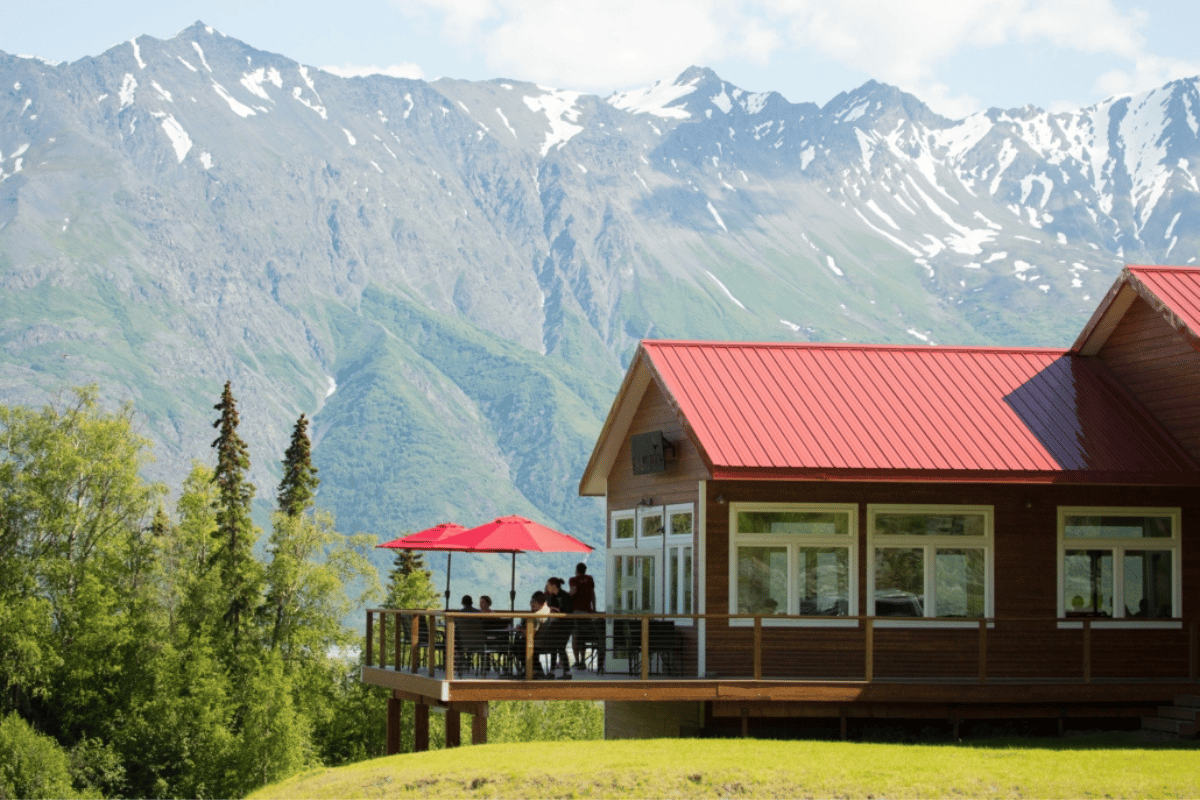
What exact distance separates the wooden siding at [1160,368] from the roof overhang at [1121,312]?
0.15 meters

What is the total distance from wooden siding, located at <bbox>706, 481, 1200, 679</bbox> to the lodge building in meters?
0.03

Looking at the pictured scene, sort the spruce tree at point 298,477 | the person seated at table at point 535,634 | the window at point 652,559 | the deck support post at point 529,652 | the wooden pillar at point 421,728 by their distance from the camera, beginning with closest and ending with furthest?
the deck support post at point 529,652 < the person seated at table at point 535,634 < the window at point 652,559 < the wooden pillar at point 421,728 < the spruce tree at point 298,477

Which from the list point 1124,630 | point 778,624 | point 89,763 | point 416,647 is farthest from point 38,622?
point 1124,630

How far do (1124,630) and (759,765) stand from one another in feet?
26.7

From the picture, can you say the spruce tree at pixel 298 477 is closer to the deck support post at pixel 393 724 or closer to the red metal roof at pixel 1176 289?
the deck support post at pixel 393 724

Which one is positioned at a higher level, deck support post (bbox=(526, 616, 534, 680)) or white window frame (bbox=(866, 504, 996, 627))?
white window frame (bbox=(866, 504, 996, 627))

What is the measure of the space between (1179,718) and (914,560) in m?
4.26

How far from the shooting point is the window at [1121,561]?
23.0 m

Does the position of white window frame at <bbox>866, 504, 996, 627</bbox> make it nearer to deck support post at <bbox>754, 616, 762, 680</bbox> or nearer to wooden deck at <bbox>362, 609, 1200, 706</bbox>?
wooden deck at <bbox>362, 609, 1200, 706</bbox>

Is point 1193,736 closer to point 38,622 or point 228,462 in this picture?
point 38,622

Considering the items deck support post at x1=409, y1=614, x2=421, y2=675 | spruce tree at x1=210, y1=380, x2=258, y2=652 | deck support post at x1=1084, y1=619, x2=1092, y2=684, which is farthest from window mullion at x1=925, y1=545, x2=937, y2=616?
spruce tree at x1=210, y1=380, x2=258, y2=652

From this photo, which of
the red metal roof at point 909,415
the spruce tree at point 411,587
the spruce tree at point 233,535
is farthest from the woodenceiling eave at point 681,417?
the spruce tree at point 411,587

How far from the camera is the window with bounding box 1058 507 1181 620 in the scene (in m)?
23.0

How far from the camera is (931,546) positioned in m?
22.8
